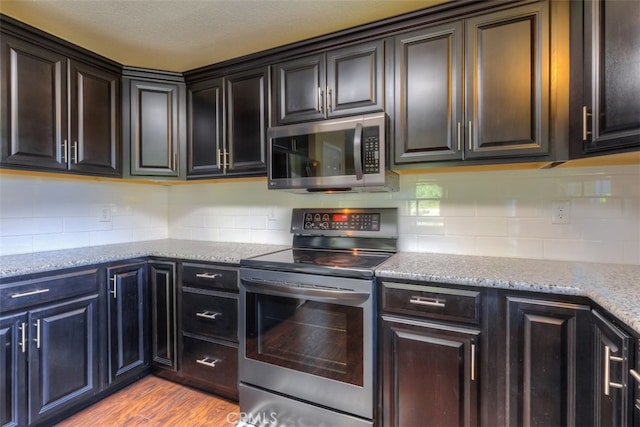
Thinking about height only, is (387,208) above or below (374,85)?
below

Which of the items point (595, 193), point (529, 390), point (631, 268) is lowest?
point (529, 390)

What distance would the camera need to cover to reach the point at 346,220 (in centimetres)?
200

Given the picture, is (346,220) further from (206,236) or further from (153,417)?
(153,417)

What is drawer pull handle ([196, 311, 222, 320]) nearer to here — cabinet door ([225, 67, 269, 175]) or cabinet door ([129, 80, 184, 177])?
cabinet door ([225, 67, 269, 175])

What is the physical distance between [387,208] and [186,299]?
1392 millimetres

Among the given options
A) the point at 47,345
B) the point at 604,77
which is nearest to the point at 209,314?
the point at 47,345

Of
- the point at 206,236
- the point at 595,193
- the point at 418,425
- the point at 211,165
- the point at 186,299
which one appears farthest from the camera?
the point at 206,236

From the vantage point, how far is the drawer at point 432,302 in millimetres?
1280

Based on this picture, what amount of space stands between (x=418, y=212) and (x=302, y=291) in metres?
0.89

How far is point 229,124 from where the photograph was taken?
2.10m

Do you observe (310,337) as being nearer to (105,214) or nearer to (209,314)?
(209,314)

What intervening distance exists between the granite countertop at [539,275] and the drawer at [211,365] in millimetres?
1085

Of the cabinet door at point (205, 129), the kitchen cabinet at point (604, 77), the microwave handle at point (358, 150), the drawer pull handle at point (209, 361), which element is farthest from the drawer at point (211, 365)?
Answer: the kitchen cabinet at point (604, 77)

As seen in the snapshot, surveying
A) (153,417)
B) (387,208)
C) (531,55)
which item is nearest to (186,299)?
(153,417)
